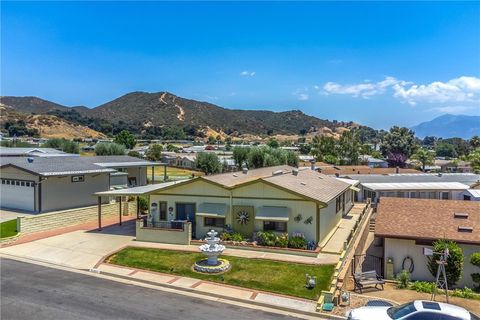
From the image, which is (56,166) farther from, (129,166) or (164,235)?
(164,235)

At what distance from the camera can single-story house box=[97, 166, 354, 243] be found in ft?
71.7

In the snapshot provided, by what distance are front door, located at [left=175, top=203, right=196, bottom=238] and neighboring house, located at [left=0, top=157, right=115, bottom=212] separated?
11.5 m

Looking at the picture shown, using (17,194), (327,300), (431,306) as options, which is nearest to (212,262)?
(327,300)

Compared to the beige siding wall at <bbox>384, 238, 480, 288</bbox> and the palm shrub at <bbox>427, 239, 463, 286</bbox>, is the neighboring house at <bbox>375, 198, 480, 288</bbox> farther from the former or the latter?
the palm shrub at <bbox>427, 239, 463, 286</bbox>

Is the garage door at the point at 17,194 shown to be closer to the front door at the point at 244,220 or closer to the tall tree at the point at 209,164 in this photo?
the front door at the point at 244,220

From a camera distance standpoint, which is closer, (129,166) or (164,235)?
(164,235)

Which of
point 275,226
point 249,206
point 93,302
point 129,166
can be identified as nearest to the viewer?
point 93,302

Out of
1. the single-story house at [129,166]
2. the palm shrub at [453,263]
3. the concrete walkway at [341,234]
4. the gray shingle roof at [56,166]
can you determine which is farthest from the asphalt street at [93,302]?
the single-story house at [129,166]

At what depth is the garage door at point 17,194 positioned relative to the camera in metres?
30.4

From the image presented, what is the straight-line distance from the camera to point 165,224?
78.0 ft


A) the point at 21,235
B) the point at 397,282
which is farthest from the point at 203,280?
the point at 21,235

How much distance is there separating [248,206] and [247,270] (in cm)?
511

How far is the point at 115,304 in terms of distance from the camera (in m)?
14.6

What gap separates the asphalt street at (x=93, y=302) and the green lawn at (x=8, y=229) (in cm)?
736
